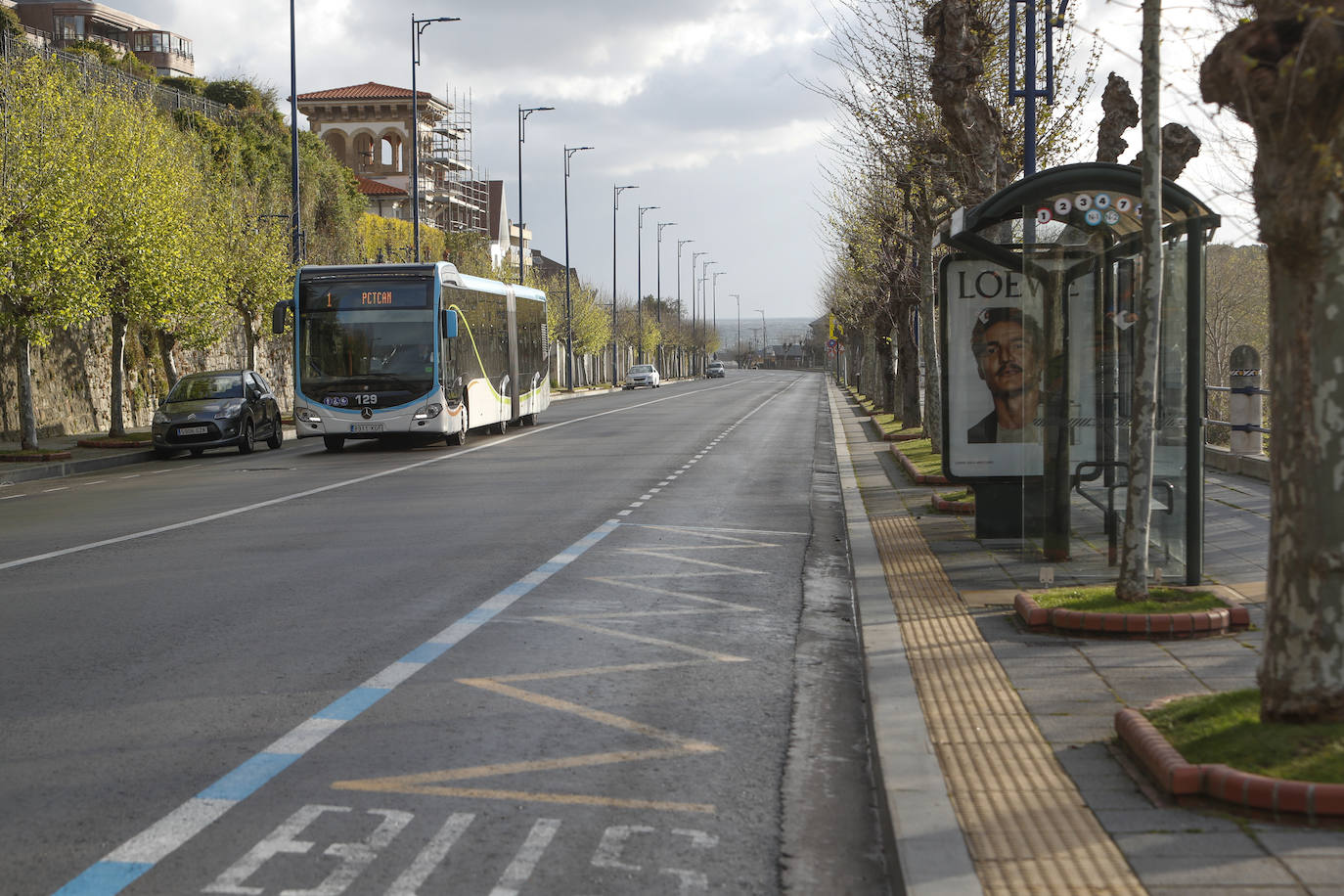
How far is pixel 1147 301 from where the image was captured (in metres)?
8.06

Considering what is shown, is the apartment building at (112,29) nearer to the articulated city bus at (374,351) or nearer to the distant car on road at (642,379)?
the distant car on road at (642,379)

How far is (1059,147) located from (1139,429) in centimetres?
1497

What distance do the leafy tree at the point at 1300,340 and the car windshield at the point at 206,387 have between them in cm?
2563

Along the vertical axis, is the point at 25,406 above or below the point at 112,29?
below

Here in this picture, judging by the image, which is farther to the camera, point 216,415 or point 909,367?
point 909,367

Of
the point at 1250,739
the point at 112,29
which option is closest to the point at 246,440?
the point at 1250,739

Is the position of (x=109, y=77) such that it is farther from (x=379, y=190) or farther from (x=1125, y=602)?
(x=379, y=190)

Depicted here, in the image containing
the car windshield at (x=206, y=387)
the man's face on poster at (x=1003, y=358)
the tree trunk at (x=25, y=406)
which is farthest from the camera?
the car windshield at (x=206, y=387)

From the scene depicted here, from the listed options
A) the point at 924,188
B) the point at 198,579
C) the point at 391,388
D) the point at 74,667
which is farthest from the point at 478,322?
the point at 74,667

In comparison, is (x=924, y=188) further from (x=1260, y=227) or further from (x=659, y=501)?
(x=1260, y=227)

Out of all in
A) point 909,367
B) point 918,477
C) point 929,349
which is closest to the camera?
point 918,477

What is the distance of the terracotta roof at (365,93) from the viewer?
3826 inches

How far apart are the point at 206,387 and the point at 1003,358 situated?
19.9 metres

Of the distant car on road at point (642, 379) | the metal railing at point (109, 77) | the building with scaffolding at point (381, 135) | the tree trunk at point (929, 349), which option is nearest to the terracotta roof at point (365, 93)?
the building with scaffolding at point (381, 135)
